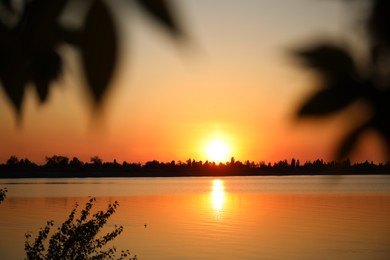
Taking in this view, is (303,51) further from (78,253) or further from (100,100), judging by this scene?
(78,253)

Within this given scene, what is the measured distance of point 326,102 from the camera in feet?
3.92

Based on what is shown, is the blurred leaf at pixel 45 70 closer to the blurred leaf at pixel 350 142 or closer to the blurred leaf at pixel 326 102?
the blurred leaf at pixel 326 102

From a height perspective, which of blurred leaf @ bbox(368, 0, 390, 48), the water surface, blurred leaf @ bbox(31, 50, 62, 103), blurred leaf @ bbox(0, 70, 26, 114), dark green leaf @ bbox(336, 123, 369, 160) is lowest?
the water surface

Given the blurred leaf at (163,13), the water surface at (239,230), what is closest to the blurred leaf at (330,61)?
the blurred leaf at (163,13)

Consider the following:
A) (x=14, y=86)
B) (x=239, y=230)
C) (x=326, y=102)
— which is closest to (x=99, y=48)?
(x=14, y=86)

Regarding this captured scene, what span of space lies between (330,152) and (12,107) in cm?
62

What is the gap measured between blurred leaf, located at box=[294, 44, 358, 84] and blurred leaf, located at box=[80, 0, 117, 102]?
45cm

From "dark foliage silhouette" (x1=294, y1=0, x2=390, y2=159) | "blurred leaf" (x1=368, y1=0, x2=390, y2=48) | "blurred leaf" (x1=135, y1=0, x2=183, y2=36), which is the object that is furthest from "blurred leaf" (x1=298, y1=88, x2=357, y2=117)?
"blurred leaf" (x1=135, y1=0, x2=183, y2=36)

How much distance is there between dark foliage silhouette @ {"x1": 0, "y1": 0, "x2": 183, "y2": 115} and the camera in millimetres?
848

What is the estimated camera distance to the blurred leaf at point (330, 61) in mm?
1184

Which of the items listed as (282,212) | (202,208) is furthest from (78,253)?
(202,208)

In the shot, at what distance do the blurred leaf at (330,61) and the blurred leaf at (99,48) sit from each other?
1.47ft

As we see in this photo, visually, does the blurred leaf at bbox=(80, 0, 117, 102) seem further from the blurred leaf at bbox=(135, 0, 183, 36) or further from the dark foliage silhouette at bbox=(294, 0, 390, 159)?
the dark foliage silhouette at bbox=(294, 0, 390, 159)

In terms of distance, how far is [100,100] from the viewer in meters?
0.83
